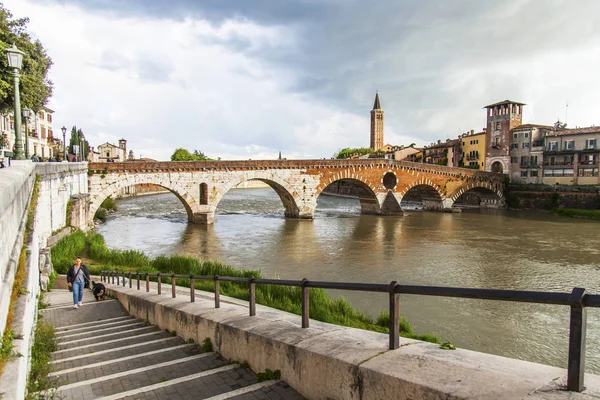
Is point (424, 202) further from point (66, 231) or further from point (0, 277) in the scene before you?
point (0, 277)

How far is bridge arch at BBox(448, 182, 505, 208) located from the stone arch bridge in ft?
0.39

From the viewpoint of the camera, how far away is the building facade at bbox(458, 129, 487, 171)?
5984 centimetres

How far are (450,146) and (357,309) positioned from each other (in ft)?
197

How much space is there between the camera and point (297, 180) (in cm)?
3759

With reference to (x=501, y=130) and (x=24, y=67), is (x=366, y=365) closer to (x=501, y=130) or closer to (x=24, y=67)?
(x=24, y=67)

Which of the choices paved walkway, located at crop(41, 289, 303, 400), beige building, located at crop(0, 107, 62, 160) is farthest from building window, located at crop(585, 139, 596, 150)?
beige building, located at crop(0, 107, 62, 160)

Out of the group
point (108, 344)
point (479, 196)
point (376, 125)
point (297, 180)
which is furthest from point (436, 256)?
point (376, 125)

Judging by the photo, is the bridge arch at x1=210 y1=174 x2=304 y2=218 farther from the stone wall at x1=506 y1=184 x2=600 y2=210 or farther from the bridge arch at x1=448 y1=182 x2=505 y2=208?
the stone wall at x1=506 y1=184 x2=600 y2=210

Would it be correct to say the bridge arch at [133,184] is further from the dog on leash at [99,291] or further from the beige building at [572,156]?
the beige building at [572,156]

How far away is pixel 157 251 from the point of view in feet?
75.4

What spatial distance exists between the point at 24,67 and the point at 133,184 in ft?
34.1

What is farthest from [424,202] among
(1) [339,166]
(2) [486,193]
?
(1) [339,166]

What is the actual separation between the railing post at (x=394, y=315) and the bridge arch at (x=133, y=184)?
2921 cm

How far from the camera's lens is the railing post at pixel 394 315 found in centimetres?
358
